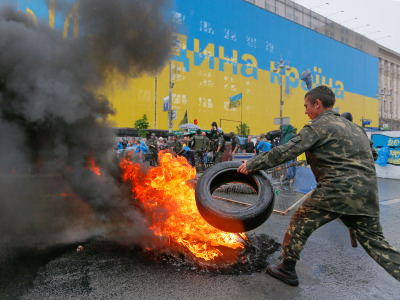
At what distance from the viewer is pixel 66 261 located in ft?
9.85

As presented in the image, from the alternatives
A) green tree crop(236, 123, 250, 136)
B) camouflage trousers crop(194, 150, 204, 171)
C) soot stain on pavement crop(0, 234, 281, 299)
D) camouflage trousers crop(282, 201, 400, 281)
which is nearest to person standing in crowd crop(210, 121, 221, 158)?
camouflage trousers crop(194, 150, 204, 171)

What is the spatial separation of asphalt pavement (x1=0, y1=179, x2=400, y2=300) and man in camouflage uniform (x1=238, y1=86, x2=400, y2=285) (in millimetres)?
342

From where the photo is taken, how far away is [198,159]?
36.3 ft

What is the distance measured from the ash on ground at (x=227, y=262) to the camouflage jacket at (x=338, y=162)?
3.48 ft

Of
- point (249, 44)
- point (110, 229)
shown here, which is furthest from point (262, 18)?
point (110, 229)

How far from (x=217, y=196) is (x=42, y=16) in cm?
553

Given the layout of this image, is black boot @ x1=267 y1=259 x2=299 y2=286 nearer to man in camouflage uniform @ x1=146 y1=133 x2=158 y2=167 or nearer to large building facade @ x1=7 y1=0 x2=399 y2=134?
man in camouflage uniform @ x1=146 y1=133 x2=158 y2=167

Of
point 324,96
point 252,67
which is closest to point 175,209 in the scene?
point 324,96

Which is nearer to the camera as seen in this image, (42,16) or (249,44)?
(42,16)

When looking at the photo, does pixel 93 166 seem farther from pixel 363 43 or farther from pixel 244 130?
pixel 363 43

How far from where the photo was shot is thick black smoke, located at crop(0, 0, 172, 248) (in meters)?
4.29

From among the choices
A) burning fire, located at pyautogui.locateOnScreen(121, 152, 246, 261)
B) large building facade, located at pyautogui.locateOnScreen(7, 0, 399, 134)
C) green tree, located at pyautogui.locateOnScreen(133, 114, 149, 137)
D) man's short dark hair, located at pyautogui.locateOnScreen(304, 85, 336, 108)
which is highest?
large building facade, located at pyautogui.locateOnScreen(7, 0, 399, 134)

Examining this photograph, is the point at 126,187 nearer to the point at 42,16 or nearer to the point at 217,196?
the point at 217,196

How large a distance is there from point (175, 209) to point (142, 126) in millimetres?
30635
